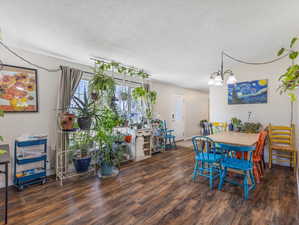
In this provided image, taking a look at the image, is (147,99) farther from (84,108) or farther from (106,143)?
(84,108)

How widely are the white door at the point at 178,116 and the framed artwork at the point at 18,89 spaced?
454 centimetres

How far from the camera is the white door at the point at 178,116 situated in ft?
20.5

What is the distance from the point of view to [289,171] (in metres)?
3.23

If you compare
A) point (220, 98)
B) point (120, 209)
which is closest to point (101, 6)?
point (120, 209)

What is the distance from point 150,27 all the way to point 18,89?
2.58m

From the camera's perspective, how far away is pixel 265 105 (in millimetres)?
3846

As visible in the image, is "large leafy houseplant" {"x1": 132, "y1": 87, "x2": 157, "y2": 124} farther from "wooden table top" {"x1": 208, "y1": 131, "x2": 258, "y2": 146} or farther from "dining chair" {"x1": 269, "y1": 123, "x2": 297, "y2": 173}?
"dining chair" {"x1": 269, "y1": 123, "x2": 297, "y2": 173}

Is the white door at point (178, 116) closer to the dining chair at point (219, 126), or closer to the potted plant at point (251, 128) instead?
the dining chair at point (219, 126)

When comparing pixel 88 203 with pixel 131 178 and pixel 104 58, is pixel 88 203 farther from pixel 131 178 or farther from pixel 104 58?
pixel 104 58

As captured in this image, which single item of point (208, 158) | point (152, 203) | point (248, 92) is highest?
point (248, 92)

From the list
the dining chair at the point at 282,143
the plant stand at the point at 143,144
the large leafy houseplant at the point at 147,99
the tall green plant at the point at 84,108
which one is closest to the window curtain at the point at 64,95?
the tall green plant at the point at 84,108

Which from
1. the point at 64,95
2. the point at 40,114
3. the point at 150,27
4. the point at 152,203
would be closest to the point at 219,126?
the point at 152,203

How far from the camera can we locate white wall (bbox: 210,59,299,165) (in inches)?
141

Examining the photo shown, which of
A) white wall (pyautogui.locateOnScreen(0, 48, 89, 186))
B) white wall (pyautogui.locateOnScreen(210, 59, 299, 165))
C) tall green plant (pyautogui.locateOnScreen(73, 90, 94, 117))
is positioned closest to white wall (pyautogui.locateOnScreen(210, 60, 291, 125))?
white wall (pyautogui.locateOnScreen(210, 59, 299, 165))
